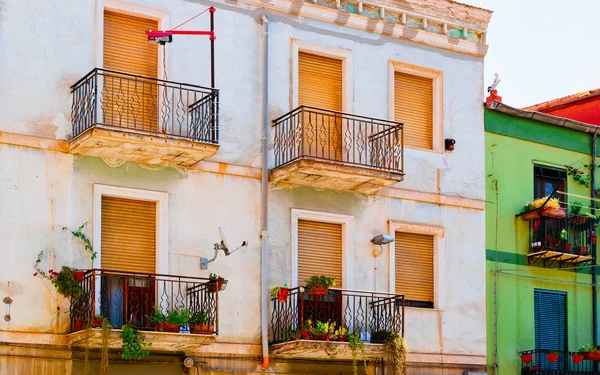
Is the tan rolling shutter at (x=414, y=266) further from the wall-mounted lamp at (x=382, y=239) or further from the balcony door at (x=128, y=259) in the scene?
the balcony door at (x=128, y=259)

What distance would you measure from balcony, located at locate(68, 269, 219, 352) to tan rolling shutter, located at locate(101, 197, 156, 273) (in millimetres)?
281

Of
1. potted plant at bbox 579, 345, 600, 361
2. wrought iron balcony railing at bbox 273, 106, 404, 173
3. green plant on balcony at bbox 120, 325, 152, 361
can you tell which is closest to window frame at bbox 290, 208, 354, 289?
wrought iron balcony railing at bbox 273, 106, 404, 173

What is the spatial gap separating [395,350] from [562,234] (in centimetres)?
502

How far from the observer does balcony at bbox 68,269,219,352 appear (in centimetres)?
2050

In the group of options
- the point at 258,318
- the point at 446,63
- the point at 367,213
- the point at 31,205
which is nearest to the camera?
the point at 31,205

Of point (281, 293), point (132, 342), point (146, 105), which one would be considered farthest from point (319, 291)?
point (146, 105)

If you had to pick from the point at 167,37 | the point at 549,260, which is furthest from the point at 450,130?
the point at 167,37

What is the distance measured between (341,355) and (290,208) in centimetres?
280

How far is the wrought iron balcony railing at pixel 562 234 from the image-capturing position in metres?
26.3

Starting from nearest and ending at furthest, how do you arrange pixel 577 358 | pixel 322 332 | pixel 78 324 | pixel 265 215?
pixel 78 324
pixel 322 332
pixel 265 215
pixel 577 358

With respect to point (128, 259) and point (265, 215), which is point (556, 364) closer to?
point (265, 215)

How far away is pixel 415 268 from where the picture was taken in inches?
986

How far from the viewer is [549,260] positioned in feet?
87.6

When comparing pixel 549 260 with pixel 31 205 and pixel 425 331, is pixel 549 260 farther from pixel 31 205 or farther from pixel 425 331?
pixel 31 205
